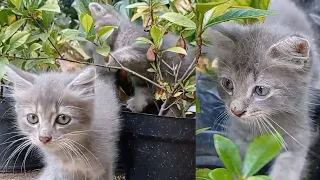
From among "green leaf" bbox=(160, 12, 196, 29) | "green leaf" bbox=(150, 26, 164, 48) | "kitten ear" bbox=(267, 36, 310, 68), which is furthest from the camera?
"green leaf" bbox=(150, 26, 164, 48)

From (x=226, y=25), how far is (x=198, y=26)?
0.06 metres

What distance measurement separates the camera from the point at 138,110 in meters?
1.16

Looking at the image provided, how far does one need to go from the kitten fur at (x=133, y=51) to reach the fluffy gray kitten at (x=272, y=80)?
0.47 m

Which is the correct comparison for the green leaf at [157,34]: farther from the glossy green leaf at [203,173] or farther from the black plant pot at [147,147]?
the glossy green leaf at [203,173]

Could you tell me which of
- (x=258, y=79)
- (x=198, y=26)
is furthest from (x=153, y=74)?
(x=258, y=79)

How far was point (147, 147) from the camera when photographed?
1049 millimetres

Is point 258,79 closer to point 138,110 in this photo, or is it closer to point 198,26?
point 198,26

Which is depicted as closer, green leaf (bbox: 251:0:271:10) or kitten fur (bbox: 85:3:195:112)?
green leaf (bbox: 251:0:271:10)

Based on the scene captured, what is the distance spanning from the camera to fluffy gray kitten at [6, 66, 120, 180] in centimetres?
98

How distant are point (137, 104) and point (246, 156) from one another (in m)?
0.59

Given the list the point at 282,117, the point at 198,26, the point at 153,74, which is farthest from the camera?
the point at 153,74

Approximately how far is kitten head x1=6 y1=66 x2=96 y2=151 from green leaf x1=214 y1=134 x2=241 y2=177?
450 millimetres

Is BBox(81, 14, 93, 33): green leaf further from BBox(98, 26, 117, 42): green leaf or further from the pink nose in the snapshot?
the pink nose

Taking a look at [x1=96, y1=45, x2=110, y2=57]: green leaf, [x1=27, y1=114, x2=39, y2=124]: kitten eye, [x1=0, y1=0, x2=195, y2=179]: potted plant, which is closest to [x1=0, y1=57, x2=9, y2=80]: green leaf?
[x1=0, y1=0, x2=195, y2=179]: potted plant
